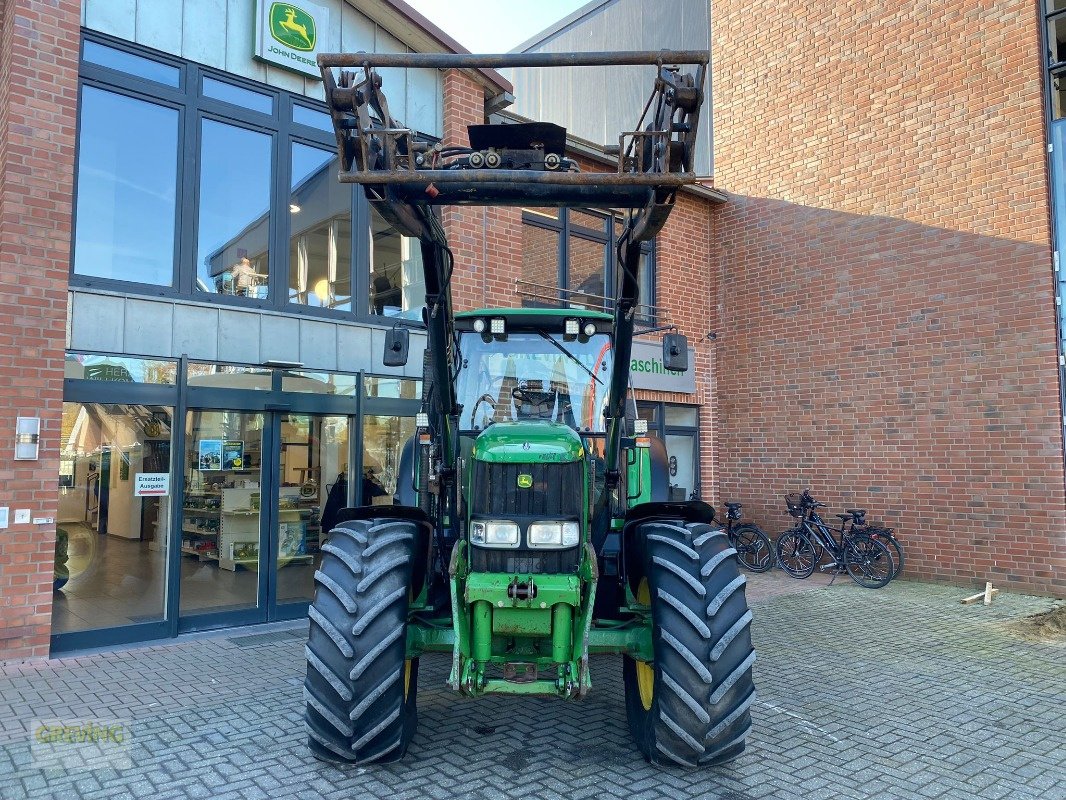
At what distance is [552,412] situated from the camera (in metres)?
5.52

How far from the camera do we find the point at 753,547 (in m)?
12.0

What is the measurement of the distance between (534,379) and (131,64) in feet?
16.9

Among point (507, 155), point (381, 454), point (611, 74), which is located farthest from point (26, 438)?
point (611, 74)

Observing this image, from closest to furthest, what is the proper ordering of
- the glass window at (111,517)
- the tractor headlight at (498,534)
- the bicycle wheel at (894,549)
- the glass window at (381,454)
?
the tractor headlight at (498,534) < the glass window at (111,517) < the glass window at (381,454) < the bicycle wheel at (894,549)

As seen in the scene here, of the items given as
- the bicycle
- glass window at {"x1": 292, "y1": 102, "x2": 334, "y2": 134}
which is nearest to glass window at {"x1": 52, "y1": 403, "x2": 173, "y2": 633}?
glass window at {"x1": 292, "y1": 102, "x2": 334, "y2": 134}

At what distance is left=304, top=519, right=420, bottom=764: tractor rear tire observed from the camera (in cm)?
396

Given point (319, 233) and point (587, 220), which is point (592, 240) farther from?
point (319, 233)

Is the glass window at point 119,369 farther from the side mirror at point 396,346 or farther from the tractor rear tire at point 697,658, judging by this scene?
the tractor rear tire at point 697,658

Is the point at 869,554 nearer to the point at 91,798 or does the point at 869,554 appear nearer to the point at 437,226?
the point at 437,226

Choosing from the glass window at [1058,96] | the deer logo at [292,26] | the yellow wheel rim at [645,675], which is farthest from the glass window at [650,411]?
the yellow wheel rim at [645,675]

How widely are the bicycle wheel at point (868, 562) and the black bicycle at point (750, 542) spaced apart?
1.34 m

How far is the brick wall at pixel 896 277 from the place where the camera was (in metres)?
9.56

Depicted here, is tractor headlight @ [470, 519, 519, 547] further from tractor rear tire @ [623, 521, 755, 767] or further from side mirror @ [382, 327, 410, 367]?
side mirror @ [382, 327, 410, 367]

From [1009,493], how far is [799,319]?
3848 mm
